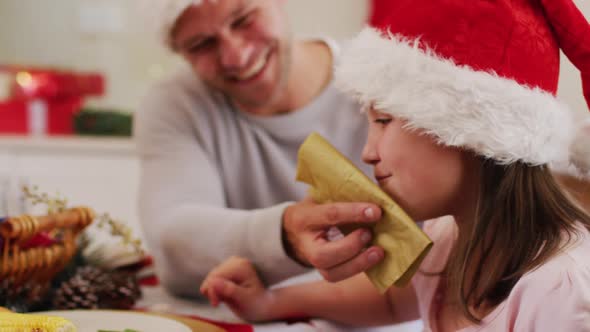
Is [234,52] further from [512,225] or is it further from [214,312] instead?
[512,225]

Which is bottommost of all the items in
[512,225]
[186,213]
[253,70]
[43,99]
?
[43,99]

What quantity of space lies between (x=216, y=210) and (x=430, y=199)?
1.37 feet

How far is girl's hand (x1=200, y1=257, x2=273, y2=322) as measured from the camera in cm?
89

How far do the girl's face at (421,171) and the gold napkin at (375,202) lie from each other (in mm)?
25

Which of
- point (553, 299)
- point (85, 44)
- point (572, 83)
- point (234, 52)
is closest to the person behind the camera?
point (553, 299)

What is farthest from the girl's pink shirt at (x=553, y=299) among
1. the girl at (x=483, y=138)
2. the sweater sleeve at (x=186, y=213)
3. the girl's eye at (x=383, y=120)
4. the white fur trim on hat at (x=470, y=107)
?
the sweater sleeve at (x=186, y=213)

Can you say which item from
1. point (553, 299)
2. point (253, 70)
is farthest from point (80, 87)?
point (553, 299)

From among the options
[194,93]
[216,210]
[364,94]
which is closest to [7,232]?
[216,210]

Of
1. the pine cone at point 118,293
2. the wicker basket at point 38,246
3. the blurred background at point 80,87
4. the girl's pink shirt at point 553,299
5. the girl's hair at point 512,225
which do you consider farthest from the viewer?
the blurred background at point 80,87

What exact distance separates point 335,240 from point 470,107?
211mm

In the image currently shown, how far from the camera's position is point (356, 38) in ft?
2.60

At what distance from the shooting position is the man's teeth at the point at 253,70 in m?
1.23

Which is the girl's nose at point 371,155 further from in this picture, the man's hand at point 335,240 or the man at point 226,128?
the man at point 226,128

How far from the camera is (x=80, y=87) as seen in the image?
3.09 metres
